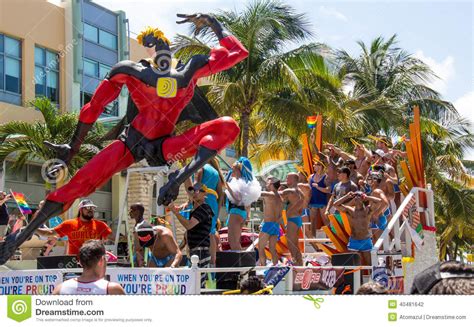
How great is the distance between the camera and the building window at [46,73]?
21.8m

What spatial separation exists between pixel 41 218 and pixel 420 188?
5713 millimetres

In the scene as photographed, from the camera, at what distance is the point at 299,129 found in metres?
16.3

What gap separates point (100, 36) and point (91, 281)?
20.4 metres

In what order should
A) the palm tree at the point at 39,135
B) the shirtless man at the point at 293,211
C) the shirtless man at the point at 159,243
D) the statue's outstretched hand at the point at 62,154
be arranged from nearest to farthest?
the statue's outstretched hand at the point at 62,154 < the shirtless man at the point at 159,243 < the shirtless man at the point at 293,211 < the palm tree at the point at 39,135

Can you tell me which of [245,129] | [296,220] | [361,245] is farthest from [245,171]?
[245,129]

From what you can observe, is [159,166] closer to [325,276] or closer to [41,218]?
[41,218]

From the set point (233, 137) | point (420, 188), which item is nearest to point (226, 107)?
point (420, 188)

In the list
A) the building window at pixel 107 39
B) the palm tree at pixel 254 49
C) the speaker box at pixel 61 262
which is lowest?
the speaker box at pixel 61 262

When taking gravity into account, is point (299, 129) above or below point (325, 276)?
above

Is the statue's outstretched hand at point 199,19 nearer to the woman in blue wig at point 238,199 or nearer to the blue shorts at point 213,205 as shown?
the blue shorts at point 213,205

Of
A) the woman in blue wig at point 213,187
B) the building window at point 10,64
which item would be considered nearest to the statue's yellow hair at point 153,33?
the woman in blue wig at point 213,187

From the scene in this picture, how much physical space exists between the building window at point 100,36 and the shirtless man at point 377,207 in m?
15.2

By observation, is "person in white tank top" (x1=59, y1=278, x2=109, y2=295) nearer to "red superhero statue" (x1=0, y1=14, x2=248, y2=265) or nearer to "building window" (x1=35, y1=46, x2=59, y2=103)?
"red superhero statue" (x1=0, y1=14, x2=248, y2=265)
